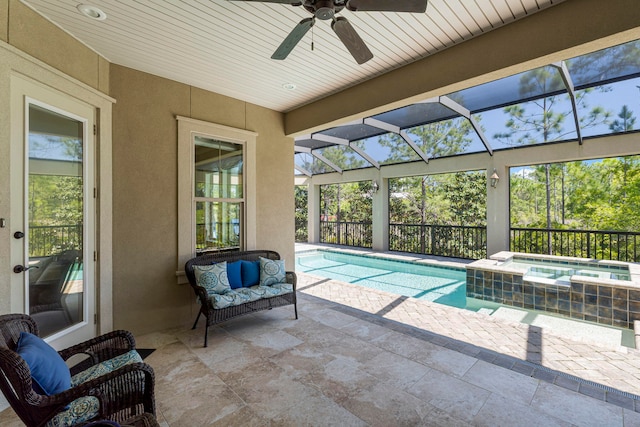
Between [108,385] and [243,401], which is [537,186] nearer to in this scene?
[243,401]

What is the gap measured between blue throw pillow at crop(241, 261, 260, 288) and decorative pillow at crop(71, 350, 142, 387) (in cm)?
189

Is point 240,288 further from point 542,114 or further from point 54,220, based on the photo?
point 542,114

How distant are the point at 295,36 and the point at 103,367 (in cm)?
260

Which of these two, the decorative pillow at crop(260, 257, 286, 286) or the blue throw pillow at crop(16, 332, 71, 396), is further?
the decorative pillow at crop(260, 257, 286, 286)

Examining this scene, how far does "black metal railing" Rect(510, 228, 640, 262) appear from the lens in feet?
20.7

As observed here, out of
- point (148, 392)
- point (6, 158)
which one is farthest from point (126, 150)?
point (148, 392)

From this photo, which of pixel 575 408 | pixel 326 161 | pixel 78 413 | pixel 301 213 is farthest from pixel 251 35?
pixel 301 213

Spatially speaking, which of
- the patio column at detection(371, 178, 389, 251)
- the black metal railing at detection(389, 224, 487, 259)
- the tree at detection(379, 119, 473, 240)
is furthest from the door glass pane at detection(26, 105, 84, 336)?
the black metal railing at detection(389, 224, 487, 259)

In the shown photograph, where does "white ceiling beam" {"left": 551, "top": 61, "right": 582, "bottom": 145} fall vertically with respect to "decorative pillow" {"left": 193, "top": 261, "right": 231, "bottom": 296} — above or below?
above

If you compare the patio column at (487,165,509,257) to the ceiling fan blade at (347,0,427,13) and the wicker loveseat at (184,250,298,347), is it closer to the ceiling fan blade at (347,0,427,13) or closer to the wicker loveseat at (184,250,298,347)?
the wicker loveseat at (184,250,298,347)

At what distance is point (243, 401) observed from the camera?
2314 mm

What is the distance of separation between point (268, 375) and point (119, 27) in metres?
3.41

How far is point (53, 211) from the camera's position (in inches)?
109

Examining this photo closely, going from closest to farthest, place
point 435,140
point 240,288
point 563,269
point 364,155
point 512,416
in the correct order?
point 512,416, point 240,288, point 563,269, point 435,140, point 364,155
